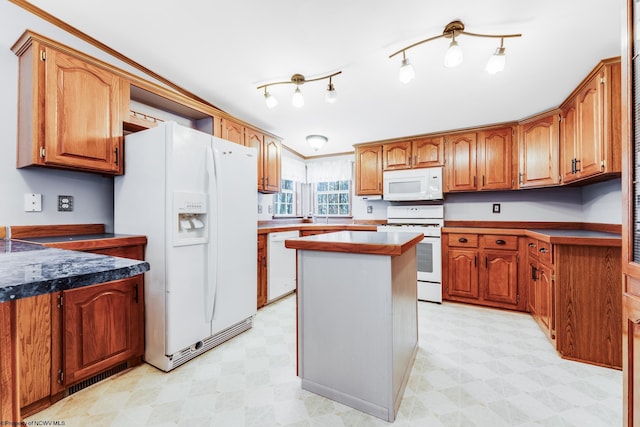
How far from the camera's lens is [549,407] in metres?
1.51

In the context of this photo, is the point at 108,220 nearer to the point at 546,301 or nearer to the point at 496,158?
Result: the point at 546,301

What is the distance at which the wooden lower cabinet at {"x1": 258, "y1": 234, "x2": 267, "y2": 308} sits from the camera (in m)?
3.01

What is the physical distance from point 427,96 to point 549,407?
99.0 inches

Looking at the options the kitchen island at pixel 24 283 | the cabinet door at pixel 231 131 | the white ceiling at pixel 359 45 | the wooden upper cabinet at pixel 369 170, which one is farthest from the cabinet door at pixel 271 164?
the kitchen island at pixel 24 283

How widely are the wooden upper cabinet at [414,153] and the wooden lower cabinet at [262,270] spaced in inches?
82.7

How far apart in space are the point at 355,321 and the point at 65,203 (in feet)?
7.30

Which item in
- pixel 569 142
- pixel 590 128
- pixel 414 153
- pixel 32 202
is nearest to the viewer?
pixel 32 202

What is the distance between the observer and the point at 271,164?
3.68 metres

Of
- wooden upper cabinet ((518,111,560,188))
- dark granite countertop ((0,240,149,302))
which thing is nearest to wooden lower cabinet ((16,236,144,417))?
dark granite countertop ((0,240,149,302))

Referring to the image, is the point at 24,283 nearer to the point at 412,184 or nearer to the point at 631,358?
the point at 631,358

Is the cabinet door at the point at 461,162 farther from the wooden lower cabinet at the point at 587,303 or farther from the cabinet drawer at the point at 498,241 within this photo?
the wooden lower cabinet at the point at 587,303

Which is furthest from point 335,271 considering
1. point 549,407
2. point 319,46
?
point 319,46

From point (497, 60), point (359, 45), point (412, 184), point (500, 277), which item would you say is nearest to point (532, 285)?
point (500, 277)

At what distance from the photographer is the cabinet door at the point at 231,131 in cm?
296
